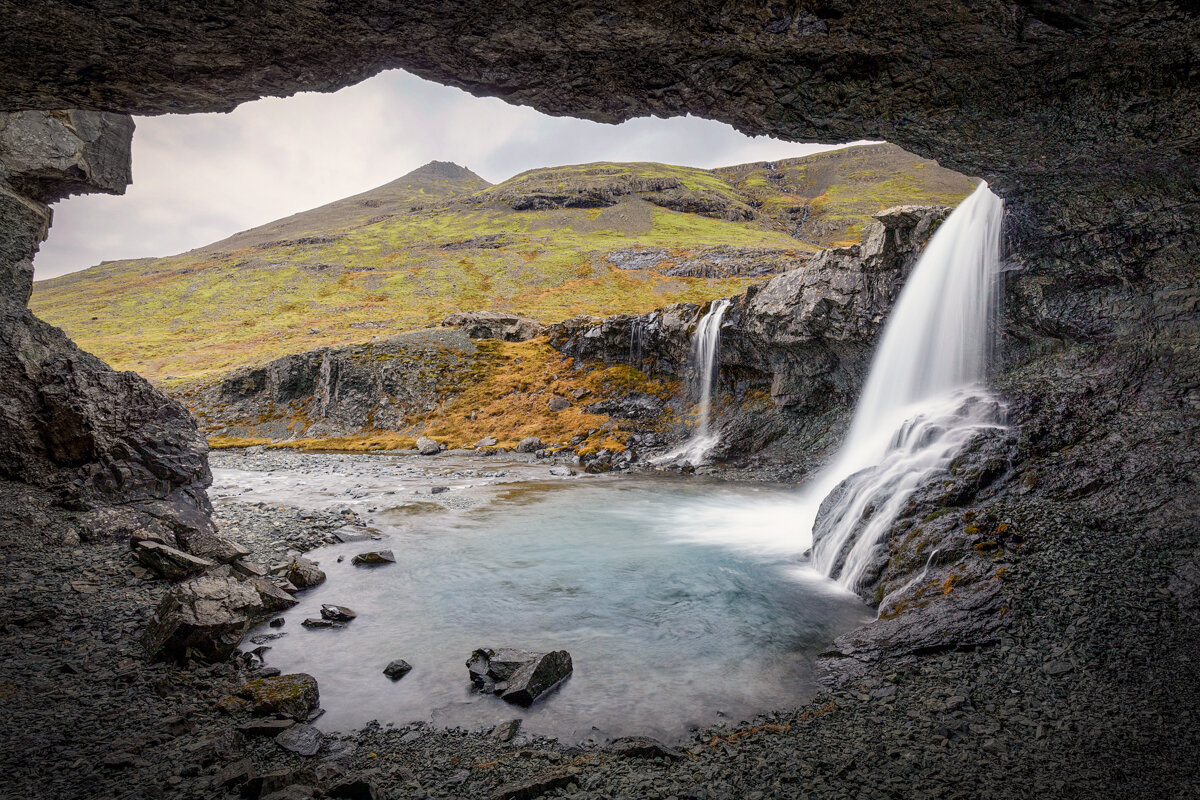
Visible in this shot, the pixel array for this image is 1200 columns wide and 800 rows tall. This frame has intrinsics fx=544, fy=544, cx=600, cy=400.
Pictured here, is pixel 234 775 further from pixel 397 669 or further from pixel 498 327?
pixel 498 327

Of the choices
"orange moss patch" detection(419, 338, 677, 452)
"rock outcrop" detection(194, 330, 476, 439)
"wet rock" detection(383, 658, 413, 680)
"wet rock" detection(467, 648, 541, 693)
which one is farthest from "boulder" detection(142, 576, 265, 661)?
"rock outcrop" detection(194, 330, 476, 439)

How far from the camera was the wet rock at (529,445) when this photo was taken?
37031mm

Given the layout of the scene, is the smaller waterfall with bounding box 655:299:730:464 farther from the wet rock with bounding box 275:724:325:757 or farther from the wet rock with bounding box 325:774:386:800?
the wet rock with bounding box 325:774:386:800

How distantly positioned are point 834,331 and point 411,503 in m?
20.3

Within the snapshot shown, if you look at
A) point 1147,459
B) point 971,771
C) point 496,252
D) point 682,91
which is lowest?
point 971,771

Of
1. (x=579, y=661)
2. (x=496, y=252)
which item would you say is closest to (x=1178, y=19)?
(x=579, y=661)

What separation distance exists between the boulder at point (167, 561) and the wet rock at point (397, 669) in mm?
4601

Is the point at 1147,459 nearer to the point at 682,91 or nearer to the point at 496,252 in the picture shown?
the point at 682,91

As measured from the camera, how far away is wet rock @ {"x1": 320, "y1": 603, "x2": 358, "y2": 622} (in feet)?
33.2

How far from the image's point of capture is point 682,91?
7.31 m

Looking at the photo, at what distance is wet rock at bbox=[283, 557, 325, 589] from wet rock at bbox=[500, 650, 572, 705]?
631cm

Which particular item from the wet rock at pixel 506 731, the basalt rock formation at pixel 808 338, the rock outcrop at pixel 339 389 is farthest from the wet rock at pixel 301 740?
the rock outcrop at pixel 339 389

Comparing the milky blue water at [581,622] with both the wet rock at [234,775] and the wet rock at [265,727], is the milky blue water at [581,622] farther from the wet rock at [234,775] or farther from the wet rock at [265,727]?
the wet rock at [234,775]

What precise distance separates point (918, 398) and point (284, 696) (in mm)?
21208
